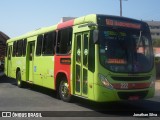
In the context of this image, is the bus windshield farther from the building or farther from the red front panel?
the building

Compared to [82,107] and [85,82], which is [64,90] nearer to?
[82,107]

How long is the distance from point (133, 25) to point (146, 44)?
76 centimetres

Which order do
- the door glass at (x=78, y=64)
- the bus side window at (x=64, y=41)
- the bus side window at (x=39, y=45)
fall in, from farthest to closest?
1. the bus side window at (x=39, y=45)
2. the bus side window at (x=64, y=41)
3. the door glass at (x=78, y=64)

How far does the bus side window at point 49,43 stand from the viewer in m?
13.4

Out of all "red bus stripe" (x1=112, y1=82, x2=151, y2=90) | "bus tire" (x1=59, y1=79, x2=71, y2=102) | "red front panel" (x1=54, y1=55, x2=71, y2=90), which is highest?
"red front panel" (x1=54, y1=55, x2=71, y2=90)

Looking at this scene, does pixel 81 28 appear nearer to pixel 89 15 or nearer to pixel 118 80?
pixel 89 15

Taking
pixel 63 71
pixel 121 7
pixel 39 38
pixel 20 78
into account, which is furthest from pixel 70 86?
pixel 121 7

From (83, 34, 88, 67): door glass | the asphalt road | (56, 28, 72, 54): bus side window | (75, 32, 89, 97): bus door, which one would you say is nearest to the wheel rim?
the asphalt road

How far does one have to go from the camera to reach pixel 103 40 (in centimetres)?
996

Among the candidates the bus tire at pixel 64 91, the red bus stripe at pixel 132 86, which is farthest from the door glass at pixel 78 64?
the red bus stripe at pixel 132 86

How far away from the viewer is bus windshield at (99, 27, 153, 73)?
32.4 feet

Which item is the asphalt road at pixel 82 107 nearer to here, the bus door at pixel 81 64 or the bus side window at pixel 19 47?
the bus door at pixel 81 64

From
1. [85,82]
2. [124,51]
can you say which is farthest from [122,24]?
[85,82]

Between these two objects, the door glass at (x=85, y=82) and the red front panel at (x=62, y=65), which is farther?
the red front panel at (x=62, y=65)
